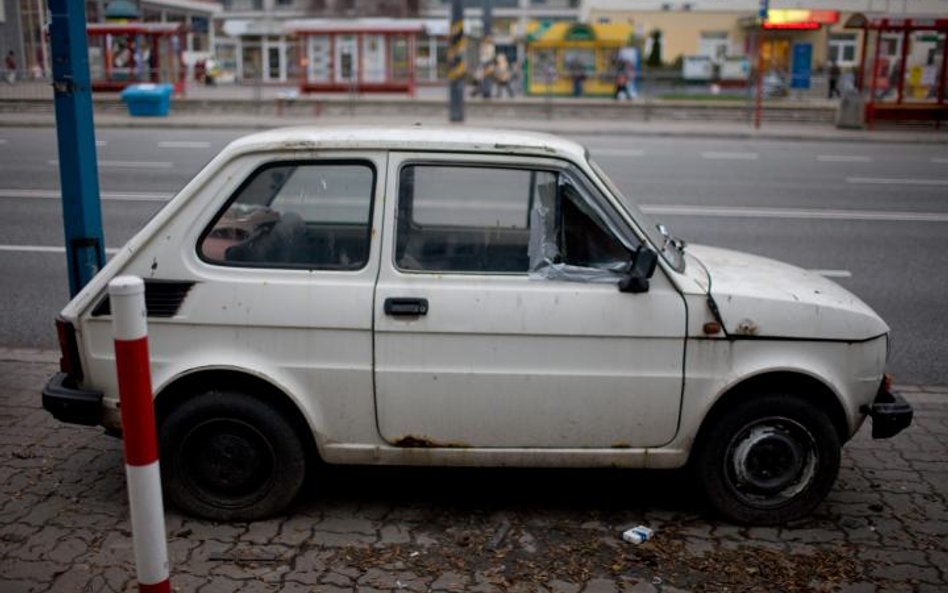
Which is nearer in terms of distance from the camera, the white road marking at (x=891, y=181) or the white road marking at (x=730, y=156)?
the white road marking at (x=891, y=181)

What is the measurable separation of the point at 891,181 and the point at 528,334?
14043 millimetres

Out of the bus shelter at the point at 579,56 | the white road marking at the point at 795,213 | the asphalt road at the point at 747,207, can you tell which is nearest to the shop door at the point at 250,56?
the bus shelter at the point at 579,56

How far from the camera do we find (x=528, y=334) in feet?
13.1

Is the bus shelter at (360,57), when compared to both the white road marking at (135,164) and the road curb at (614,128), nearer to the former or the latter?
the road curb at (614,128)

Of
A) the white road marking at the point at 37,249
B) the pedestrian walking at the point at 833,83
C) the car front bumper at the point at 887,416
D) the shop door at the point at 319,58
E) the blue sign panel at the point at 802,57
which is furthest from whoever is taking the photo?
the blue sign panel at the point at 802,57

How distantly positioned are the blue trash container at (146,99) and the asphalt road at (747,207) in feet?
16.8

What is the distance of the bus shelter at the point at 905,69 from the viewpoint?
26.0 m

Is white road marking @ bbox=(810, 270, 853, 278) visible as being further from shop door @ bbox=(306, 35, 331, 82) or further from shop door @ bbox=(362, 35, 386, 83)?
shop door @ bbox=(306, 35, 331, 82)

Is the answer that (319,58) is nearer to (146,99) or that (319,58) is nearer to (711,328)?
(146,99)

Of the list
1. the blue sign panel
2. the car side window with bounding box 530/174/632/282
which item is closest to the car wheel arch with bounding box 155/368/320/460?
the car side window with bounding box 530/174/632/282

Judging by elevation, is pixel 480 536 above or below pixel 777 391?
below

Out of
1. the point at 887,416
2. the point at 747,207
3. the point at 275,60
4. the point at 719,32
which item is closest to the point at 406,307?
the point at 887,416

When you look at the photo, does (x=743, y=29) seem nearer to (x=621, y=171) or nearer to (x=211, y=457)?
(x=621, y=171)

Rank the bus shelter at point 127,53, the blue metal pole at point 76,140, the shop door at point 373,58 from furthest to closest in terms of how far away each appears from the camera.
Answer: the shop door at point 373,58
the bus shelter at point 127,53
the blue metal pole at point 76,140
